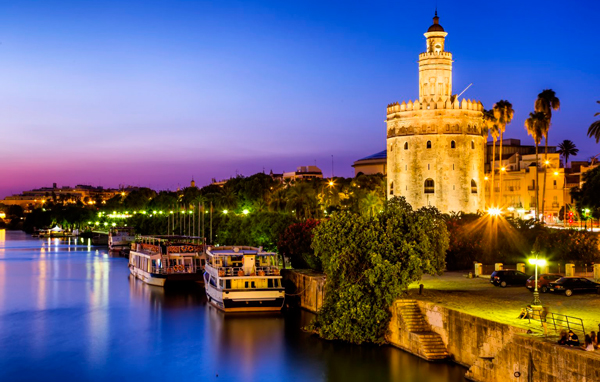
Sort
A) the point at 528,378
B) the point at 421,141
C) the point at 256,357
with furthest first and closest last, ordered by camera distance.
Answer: the point at 421,141
the point at 256,357
the point at 528,378

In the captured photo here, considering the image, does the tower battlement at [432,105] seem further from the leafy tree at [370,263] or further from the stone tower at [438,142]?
the leafy tree at [370,263]

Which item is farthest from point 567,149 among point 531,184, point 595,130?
point 595,130

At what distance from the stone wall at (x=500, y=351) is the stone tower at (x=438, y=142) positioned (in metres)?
33.2

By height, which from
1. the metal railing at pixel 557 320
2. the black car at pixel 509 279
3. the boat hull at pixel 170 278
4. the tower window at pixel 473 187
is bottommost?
the boat hull at pixel 170 278

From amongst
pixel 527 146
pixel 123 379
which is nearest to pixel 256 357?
pixel 123 379

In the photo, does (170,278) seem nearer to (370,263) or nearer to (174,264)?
(174,264)

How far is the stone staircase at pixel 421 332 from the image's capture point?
28031 mm

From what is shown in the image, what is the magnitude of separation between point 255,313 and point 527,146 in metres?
80.2

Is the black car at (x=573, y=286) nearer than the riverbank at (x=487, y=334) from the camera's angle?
No


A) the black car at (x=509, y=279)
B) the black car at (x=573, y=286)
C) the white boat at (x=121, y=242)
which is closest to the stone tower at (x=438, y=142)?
the black car at (x=509, y=279)

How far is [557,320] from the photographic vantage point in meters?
24.1

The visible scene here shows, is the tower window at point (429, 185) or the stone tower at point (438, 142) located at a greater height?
the stone tower at point (438, 142)

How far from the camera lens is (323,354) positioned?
31344mm

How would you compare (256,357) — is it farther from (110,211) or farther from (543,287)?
(110,211)
